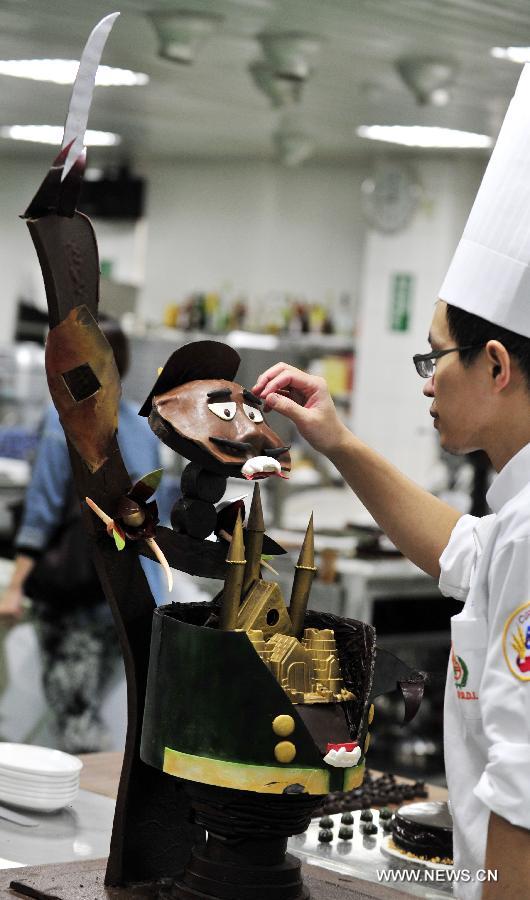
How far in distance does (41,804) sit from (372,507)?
0.61 meters

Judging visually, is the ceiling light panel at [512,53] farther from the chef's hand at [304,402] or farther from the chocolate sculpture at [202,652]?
the chocolate sculpture at [202,652]

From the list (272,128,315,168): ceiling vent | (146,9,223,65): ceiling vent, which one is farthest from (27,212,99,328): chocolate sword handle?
(272,128,315,168): ceiling vent

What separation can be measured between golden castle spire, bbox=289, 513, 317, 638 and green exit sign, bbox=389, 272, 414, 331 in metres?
8.19

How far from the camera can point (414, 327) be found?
9469 mm

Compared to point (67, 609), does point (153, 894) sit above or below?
above

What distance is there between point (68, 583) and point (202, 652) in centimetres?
244

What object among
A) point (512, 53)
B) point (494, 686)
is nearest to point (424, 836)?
point (494, 686)

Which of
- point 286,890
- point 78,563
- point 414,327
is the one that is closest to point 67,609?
point 78,563

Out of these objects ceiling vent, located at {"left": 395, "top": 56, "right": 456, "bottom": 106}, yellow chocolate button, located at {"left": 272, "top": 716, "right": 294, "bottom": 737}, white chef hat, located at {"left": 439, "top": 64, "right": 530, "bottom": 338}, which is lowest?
yellow chocolate button, located at {"left": 272, "top": 716, "right": 294, "bottom": 737}

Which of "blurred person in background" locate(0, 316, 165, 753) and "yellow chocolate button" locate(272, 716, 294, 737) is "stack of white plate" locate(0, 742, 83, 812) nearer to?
"yellow chocolate button" locate(272, 716, 294, 737)

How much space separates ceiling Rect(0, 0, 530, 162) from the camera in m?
5.69

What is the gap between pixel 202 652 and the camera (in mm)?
1303

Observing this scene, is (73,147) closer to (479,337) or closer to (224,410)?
(224,410)

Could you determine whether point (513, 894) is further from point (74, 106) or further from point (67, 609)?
point (67, 609)
